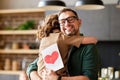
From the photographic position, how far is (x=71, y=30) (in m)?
1.73

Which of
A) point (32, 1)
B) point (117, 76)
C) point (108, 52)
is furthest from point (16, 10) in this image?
point (117, 76)

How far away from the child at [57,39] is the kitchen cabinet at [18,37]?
3.99 meters

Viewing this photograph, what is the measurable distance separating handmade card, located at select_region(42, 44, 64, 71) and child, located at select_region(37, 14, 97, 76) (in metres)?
0.03

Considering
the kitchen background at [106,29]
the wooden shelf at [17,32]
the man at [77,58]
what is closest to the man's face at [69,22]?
the man at [77,58]

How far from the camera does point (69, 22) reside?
5.65 feet

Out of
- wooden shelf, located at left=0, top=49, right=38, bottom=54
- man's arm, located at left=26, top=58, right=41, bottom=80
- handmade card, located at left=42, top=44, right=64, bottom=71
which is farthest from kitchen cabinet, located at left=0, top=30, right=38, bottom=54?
handmade card, located at left=42, top=44, right=64, bottom=71

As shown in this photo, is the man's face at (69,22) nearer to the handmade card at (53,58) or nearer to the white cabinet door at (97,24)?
the handmade card at (53,58)

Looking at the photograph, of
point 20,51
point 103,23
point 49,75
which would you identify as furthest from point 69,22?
point 20,51

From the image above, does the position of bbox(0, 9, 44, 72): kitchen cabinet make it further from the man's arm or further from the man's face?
the man's face

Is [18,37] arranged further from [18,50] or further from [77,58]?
[77,58]

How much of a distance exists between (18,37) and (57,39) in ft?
15.4

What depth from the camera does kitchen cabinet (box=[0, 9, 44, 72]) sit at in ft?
19.6

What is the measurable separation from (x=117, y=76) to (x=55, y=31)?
3.47 m

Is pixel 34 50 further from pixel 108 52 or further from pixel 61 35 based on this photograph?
pixel 61 35
